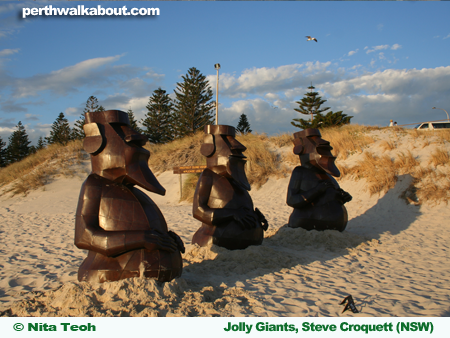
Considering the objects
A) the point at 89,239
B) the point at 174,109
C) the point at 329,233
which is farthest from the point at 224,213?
the point at 174,109

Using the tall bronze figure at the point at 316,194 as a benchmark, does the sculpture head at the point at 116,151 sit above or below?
above

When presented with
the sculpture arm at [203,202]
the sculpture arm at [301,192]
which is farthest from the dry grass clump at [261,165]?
the sculpture arm at [203,202]

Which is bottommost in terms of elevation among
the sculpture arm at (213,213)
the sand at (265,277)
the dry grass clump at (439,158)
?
the sand at (265,277)

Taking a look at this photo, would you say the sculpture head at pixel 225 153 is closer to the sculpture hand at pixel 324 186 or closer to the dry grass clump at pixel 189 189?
the sculpture hand at pixel 324 186

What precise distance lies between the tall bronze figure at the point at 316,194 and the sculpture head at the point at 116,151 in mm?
3284

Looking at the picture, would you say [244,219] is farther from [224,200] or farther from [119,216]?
[119,216]

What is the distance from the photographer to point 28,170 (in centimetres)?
1808

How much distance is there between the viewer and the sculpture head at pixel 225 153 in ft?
15.7

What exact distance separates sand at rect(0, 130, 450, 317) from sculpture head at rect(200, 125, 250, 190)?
3.47 feet

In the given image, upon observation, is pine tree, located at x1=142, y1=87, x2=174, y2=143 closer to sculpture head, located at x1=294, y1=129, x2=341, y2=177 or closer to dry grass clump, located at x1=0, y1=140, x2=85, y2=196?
dry grass clump, located at x1=0, y1=140, x2=85, y2=196

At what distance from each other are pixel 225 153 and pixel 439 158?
8742 millimetres

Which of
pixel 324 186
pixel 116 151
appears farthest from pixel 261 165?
pixel 116 151

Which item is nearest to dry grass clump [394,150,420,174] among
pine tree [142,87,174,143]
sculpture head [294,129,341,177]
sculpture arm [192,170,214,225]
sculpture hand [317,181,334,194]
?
sculpture head [294,129,341,177]
